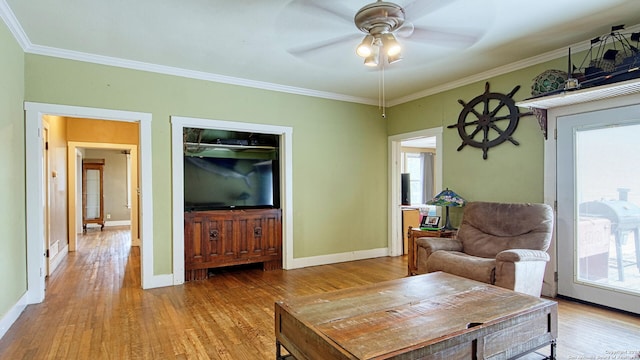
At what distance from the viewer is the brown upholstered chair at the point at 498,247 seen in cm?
292


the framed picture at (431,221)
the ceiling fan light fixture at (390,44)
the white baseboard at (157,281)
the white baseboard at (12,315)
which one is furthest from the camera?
the framed picture at (431,221)

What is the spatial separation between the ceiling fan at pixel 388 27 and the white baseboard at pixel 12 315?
10.6 feet

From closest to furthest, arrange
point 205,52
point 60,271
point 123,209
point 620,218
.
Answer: point 620,218
point 205,52
point 60,271
point 123,209

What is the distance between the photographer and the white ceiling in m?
2.64

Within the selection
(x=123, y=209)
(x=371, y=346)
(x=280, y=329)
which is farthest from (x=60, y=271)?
(x=123, y=209)

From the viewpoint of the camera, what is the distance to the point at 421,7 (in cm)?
260

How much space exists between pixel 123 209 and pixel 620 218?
10994 millimetres

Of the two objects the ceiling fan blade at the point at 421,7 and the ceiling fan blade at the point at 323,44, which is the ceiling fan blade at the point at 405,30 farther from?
the ceiling fan blade at the point at 323,44

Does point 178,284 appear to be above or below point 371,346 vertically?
below

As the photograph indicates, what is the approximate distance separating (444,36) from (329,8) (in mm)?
909

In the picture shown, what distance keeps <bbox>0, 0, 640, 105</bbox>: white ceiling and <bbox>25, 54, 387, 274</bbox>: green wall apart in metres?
0.19

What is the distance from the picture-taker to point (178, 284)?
161 inches

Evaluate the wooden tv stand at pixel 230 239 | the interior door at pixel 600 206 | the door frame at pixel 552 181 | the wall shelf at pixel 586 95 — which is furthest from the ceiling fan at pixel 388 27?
the wooden tv stand at pixel 230 239

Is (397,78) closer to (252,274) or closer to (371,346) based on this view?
(252,274)
